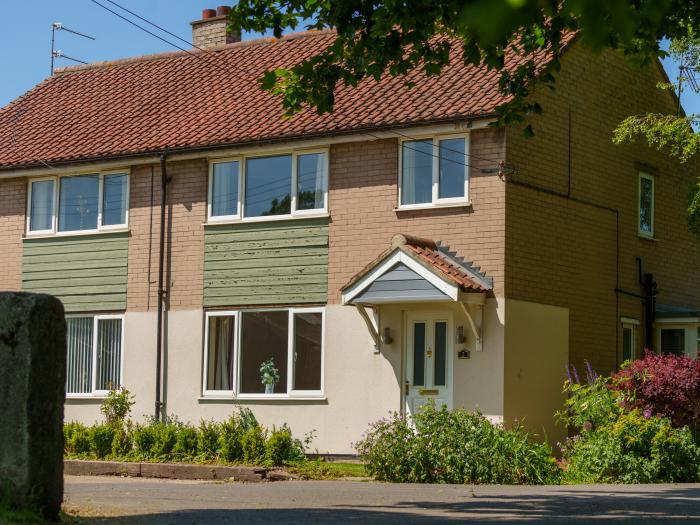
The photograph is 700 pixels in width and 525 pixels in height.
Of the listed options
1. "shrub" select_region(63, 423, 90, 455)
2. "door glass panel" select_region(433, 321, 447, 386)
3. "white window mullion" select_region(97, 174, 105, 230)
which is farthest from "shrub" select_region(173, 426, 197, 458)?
"white window mullion" select_region(97, 174, 105, 230)

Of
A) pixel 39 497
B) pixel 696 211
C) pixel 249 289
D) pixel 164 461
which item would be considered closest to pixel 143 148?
pixel 249 289

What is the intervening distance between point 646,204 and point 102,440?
12.5 metres

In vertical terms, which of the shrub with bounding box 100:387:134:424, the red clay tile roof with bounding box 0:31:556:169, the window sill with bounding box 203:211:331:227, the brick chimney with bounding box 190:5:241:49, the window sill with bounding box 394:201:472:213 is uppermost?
the brick chimney with bounding box 190:5:241:49

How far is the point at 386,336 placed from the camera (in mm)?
21188

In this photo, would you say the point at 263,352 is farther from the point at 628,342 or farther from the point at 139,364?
the point at 628,342

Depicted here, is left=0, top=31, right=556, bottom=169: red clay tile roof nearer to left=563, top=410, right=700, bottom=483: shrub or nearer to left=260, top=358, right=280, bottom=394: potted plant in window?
left=260, top=358, right=280, bottom=394: potted plant in window

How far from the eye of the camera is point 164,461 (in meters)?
19.8

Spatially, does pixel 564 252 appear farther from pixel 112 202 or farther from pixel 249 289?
pixel 112 202

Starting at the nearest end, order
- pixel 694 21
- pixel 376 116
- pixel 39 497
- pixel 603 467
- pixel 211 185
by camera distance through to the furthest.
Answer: pixel 39 497 → pixel 694 21 → pixel 603 467 → pixel 376 116 → pixel 211 185

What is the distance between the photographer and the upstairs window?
25125mm

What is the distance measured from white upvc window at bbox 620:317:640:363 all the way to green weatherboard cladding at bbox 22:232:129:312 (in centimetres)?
1030

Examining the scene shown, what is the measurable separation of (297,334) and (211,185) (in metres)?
3.70

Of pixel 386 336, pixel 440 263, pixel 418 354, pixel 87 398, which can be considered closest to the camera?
pixel 440 263

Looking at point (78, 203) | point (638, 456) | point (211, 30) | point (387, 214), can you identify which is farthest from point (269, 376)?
point (211, 30)
